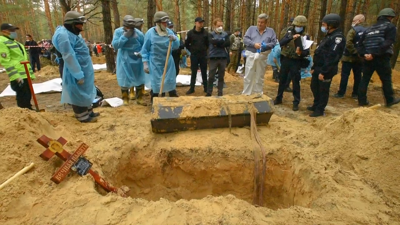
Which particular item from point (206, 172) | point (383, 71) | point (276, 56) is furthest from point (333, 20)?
point (276, 56)

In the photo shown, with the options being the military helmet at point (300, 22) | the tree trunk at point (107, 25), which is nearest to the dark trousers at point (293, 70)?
the military helmet at point (300, 22)

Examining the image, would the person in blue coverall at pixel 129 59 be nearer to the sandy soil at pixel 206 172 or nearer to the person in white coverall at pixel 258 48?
the sandy soil at pixel 206 172

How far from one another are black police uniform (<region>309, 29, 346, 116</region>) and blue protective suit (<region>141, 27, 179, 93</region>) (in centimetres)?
269

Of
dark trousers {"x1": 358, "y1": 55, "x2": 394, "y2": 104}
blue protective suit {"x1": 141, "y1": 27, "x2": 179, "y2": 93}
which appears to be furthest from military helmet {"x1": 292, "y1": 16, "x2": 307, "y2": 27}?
blue protective suit {"x1": 141, "y1": 27, "x2": 179, "y2": 93}

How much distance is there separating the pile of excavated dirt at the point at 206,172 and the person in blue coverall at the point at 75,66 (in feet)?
1.06

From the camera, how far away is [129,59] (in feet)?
16.6

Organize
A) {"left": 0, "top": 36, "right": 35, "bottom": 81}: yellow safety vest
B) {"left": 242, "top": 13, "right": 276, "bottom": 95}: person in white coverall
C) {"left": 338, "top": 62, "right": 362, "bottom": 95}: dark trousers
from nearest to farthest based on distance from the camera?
{"left": 0, "top": 36, "right": 35, "bottom": 81}: yellow safety vest < {"left": 242, "top": 13, "right": 276, "bottom": 95}: person in white coverall < {"left": 338, "top": 62, "right": 362, "bottom": 95}: dark trousers

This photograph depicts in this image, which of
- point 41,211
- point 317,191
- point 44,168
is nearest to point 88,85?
point 44,168

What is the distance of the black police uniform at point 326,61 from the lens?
409cm

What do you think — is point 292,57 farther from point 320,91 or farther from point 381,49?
point 381,49

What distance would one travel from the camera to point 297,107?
5.08m

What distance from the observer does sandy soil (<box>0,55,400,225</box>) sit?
1965 mm

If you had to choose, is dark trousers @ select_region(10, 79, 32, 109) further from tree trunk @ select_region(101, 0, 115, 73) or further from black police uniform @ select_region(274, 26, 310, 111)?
black police uniform @ select_region(274, 26, 310, 111)

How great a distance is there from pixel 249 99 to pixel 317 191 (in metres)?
1.58
